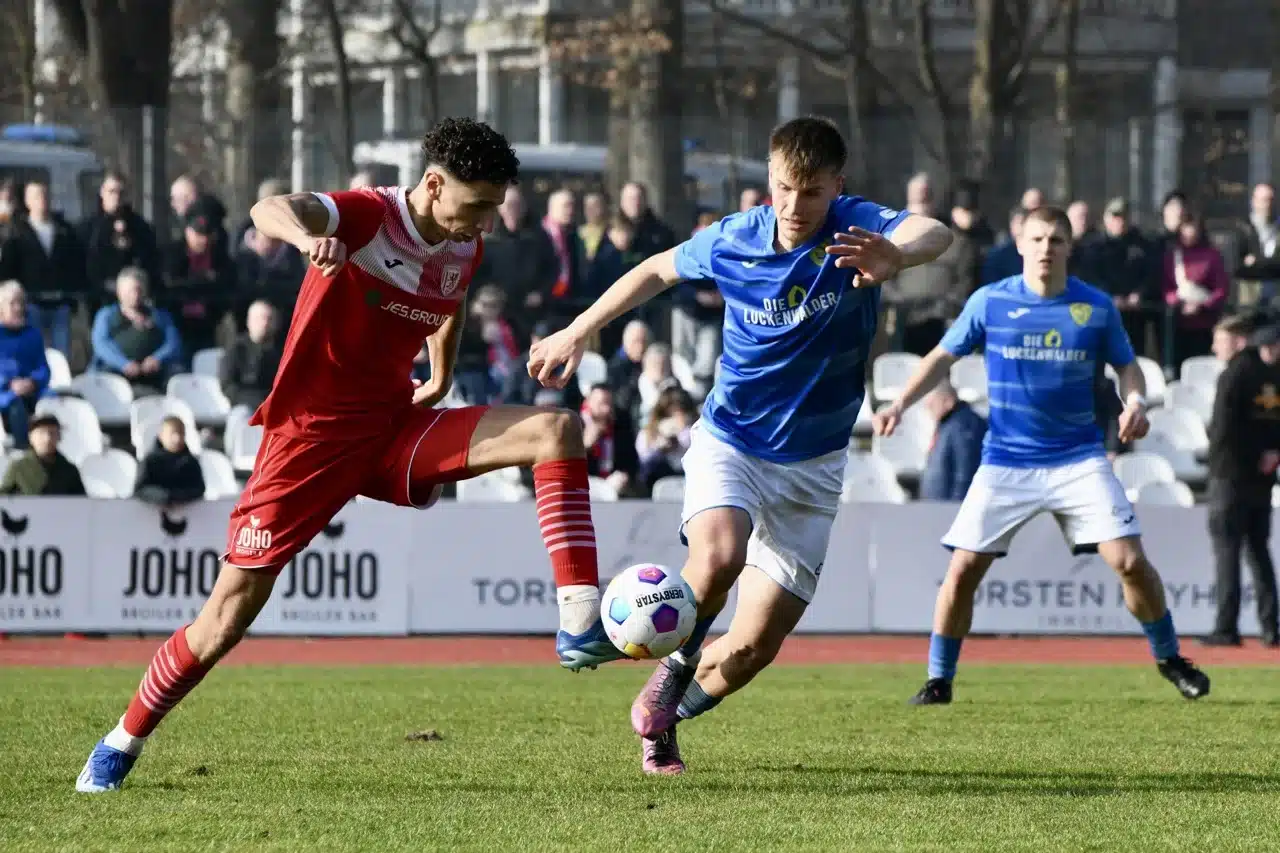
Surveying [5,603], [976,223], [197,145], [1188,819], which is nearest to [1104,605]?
[976,223]

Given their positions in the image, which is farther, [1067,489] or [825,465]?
[1067,489]

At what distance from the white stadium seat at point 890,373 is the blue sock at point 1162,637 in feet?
25.9

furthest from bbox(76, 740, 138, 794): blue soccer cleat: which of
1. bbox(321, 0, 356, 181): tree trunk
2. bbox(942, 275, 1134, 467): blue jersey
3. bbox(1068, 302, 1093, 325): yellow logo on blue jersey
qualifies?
bbox(321, 0, 356, 181): tree trunk

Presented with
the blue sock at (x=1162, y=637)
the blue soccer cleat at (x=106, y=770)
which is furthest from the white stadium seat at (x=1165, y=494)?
the blue soccer cleat at (x=106, y=770)

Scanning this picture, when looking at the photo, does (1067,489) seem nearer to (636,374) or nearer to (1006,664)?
(1006,664)

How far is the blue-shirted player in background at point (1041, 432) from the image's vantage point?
413 inches

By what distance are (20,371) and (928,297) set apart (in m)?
7.83

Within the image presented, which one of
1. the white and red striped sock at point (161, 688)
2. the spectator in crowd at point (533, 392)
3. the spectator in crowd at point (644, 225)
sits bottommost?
the white and red striped sock at point (161, 688)

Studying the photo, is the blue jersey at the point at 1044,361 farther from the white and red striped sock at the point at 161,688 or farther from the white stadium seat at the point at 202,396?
the white stadium seat at the point at 202,396

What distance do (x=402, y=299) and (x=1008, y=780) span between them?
2.76 meters

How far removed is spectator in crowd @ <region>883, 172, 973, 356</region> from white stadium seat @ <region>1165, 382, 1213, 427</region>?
6.72 ft

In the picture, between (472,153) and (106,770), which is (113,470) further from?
(472,153)

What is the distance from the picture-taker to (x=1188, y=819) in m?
6.70

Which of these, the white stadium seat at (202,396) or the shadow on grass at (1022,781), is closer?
the shadow on grass at (1022,781)
